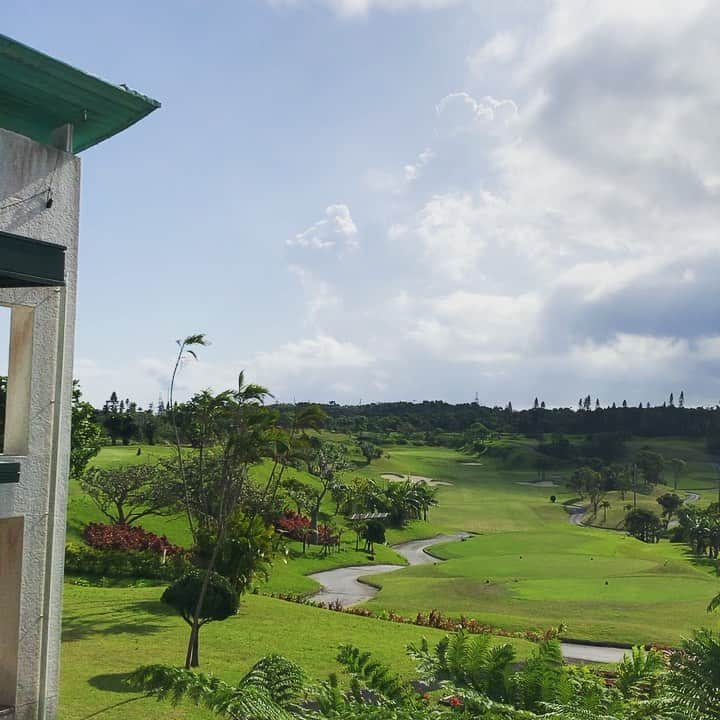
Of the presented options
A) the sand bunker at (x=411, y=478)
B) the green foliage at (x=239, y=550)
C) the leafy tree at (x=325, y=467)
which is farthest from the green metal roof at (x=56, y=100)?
the sand bunker at (x=411, y=478)

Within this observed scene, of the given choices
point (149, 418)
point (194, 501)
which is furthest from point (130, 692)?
point (149, 418)

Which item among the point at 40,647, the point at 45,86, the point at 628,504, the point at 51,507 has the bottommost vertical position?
the point at 628,504

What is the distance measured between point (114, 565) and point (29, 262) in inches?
1306

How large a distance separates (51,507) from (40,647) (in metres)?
1.61

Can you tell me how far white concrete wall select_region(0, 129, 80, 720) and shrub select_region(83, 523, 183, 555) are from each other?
3217 cm

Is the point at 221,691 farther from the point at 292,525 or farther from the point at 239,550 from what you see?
the point at 292,525

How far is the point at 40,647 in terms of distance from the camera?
871 cm

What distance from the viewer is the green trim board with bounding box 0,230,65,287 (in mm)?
8375

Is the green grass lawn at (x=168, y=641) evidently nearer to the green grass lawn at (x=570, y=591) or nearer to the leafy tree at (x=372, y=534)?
the green grass lawn at (x=570, y=591)

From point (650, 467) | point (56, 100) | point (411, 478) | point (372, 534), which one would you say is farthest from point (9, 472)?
point (650, 467)

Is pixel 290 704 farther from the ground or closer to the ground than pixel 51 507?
closer to the ground

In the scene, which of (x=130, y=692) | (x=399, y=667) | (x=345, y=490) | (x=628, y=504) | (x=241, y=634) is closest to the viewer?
(x=130, y=692)

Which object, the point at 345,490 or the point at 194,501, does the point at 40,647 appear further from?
the point at 345,490

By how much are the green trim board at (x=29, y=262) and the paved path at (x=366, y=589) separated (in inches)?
726
